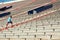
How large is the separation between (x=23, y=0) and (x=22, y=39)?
939 inches

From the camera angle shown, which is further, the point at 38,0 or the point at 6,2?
the point at 6,2

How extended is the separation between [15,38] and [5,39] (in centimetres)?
46

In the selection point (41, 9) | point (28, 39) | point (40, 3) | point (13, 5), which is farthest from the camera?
point (13, 5)

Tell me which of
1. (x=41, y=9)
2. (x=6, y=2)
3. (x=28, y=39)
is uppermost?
(x=6, y=2)

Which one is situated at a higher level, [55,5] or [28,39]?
[55,5]

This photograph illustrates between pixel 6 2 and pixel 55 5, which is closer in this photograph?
pixel 55 5

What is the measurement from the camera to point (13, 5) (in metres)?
32.2

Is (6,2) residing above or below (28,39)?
A: above

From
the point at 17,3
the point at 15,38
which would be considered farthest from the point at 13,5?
the point at 15,38

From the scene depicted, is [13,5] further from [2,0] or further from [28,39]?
[28,39]

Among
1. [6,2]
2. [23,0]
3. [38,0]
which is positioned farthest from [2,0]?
[38,0]

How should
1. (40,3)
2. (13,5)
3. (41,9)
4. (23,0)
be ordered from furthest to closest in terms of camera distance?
(23,0) → (13,5) → (40,3) → (41,9)

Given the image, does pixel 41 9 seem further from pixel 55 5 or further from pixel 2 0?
pixel 2 0

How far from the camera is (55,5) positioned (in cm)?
2720
